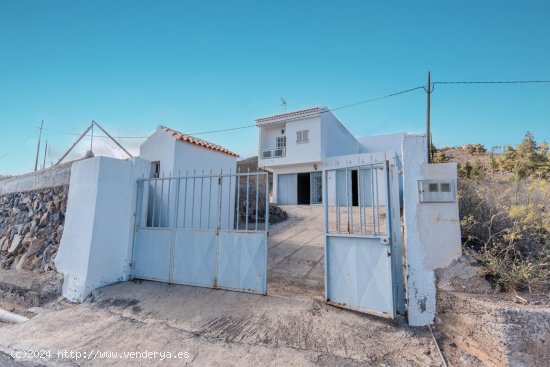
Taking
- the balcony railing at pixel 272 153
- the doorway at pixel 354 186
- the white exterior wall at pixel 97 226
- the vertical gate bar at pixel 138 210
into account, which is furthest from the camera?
the balcony railing at pixel 272 153

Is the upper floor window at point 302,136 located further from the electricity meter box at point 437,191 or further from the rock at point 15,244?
the electricity meter box at point 437,191

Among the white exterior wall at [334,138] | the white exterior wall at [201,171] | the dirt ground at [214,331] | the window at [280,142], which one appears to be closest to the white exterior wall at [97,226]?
the dirt ground at [214,331]

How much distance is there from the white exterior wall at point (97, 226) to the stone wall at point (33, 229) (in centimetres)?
84

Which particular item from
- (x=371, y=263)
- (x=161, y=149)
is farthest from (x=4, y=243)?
(x=371, y=263)

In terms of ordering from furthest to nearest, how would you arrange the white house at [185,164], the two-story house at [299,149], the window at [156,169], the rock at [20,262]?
the two-story house at [299,149]
the window at [156,169]
the white house at [185,164]
the rock at [20,262]

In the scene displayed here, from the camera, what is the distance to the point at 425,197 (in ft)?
12.7

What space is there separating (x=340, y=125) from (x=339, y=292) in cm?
1863

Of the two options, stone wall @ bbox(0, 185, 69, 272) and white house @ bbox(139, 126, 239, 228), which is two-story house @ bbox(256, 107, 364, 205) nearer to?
white house @ bbox(139, 126, 239, 228)

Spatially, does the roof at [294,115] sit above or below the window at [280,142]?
above

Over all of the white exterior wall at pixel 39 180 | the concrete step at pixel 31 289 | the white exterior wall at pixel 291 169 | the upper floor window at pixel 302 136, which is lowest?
the concrete step at pixel 31 289

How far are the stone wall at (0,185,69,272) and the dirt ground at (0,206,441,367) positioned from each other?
1.90 metres

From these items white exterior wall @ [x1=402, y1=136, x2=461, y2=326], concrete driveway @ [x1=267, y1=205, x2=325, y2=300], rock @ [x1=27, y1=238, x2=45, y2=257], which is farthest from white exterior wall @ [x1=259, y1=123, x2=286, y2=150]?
white exterior wall @ [x1=402, y1=136, x2=461, y2=326]

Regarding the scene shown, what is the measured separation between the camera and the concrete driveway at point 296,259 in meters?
5.52

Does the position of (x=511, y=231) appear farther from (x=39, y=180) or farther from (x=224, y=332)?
(x=39, y=180)
